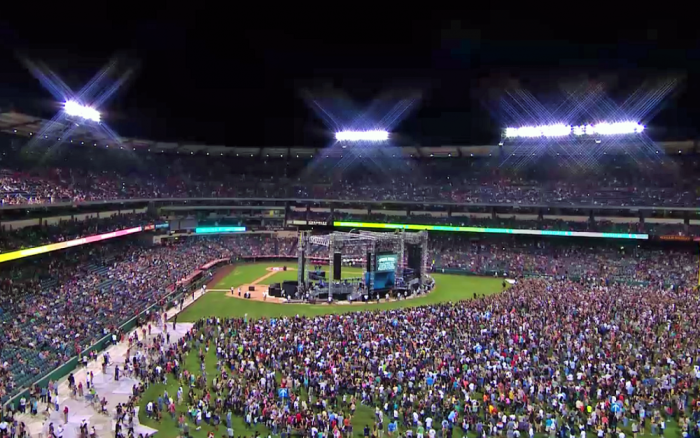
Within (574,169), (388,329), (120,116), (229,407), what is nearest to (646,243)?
(574,169)

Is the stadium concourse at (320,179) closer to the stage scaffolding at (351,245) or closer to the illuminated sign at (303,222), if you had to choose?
the illuminated sign at (303,222)

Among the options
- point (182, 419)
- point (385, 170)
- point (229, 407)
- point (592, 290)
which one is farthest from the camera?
point (385, 170)

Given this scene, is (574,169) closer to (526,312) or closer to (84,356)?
(526,312)

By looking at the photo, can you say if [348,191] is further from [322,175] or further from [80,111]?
[80,111]

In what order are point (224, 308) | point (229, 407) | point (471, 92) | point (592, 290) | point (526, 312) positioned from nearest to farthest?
point (229, 407), point (526, 312), point (592, 290), point (224, 308), point (471, 92)

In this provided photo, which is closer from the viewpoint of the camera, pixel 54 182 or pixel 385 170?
pixel 54 182

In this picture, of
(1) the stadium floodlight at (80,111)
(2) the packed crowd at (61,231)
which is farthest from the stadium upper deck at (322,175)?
(1) the stadium floodlight at (80,111)
